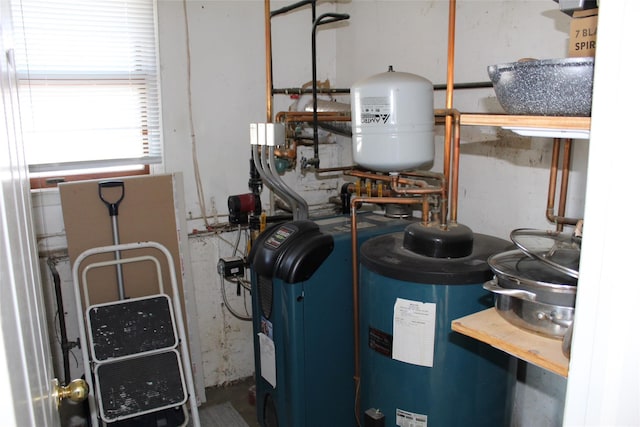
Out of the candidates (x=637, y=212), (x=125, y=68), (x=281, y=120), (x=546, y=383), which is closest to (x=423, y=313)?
(x=546, y=383)

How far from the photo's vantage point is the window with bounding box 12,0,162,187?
239 cm

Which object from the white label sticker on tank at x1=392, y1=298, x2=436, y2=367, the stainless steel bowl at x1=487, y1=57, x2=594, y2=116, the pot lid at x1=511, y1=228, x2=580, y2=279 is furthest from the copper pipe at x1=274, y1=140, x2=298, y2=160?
the stainless steel bowl at x1=487, y1=57, x2=594, y2=116

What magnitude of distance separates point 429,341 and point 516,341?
24.9 inches

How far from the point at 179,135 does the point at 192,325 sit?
3.39ft

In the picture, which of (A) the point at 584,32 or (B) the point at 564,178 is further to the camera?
(B) the point at 564,178

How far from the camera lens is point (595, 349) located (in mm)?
789

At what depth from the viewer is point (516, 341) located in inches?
43.1

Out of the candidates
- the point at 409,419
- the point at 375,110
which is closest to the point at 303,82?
the point at 375,110

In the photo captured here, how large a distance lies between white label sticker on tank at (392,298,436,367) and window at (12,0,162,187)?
166 centimetres

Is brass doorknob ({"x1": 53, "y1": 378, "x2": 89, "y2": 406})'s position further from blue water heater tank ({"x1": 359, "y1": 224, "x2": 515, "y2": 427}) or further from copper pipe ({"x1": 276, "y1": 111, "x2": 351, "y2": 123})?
copper pipe ({"x1": 276, "y1": 111, "x2": 351, "y2": 123})

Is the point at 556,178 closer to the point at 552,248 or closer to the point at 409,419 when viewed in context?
the point at 552,248

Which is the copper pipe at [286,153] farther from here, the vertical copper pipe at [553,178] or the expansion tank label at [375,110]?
the vertical copper pipe at [553,178]

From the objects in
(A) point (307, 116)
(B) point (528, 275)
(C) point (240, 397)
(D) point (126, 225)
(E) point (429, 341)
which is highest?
(A) point (307, 116)

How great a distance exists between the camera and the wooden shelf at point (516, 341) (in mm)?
988
